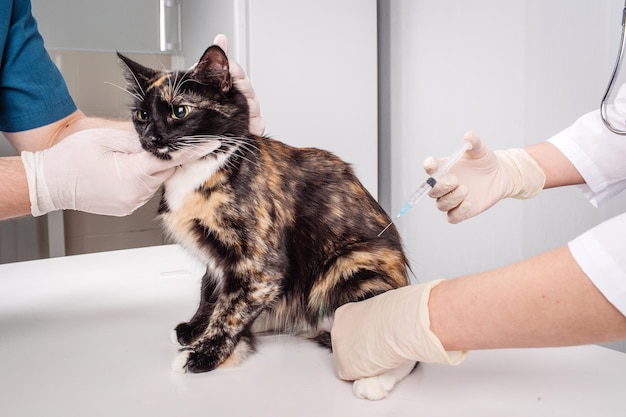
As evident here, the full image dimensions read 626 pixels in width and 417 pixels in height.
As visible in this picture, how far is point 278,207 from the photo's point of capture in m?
1.06

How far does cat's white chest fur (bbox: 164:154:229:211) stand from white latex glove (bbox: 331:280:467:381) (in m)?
0.36

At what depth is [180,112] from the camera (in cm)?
102

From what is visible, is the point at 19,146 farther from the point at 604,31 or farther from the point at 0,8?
the point at 604,31

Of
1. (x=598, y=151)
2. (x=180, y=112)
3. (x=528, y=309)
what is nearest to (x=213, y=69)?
(x=180, y=112)

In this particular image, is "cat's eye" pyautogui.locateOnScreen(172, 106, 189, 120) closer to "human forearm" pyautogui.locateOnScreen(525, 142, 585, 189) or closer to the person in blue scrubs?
the person in blue scrubs

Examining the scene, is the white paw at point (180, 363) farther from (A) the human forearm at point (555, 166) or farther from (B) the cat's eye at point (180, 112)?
(A) the human forearm at point (555, 166)

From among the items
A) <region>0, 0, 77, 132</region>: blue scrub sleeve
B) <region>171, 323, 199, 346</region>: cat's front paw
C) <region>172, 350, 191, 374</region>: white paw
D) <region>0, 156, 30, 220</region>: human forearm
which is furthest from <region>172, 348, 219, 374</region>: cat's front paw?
<region>0, 0, 77, 132</region>: blue scrub sleeve

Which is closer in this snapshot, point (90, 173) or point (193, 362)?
point (193, 362)

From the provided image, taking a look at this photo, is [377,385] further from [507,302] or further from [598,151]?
[598,151]

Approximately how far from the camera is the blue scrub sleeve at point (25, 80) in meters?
1.42

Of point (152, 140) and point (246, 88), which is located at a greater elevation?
point (246, 88)

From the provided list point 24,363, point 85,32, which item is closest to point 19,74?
point 24,363

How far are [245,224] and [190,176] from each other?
0.15 metres

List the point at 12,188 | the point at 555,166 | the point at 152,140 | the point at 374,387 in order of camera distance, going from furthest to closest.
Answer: the point at 555,166
the point at 12,188
the point at 152,140
the point at 374,387
